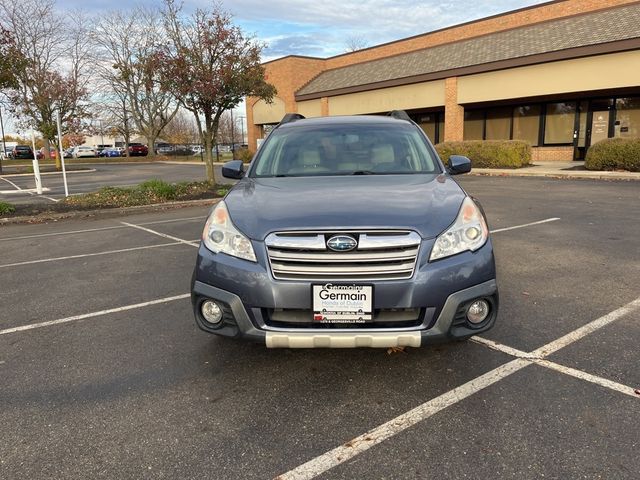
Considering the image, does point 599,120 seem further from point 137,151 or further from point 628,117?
point 137,151

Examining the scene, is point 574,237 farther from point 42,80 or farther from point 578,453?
point 42,80

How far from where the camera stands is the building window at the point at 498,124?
24.2m

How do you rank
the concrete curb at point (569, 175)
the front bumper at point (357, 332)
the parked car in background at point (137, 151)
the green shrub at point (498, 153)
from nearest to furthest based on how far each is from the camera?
the front bumper at point (357, 332) → the concrete curb at point (569, 175) → the green shrub at point (498, 153) → the parked car in background at point (137, 151)

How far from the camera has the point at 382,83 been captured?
1083 inches

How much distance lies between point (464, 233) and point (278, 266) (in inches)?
44.7

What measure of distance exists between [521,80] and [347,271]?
22081 mm

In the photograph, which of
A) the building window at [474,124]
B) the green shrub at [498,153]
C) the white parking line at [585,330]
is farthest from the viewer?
the building window at [474,124]

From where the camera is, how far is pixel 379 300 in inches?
104

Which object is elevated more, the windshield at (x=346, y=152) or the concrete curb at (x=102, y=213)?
the windshield at (x=346, y=152)

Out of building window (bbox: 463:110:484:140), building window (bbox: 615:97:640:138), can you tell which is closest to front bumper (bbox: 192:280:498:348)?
building window (bbox: 615:97:640:138)

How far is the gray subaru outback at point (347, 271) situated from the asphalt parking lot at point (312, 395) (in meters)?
0.41

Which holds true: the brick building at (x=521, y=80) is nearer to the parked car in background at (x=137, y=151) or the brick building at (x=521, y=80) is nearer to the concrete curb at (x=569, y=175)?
the concrete curb at (x=569, y=175)


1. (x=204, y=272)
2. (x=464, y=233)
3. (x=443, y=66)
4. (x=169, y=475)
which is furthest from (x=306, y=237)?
(x=443, y=66)

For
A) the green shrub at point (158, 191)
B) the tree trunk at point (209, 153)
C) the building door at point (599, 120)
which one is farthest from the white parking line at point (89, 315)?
the building door at point (599, 120)
